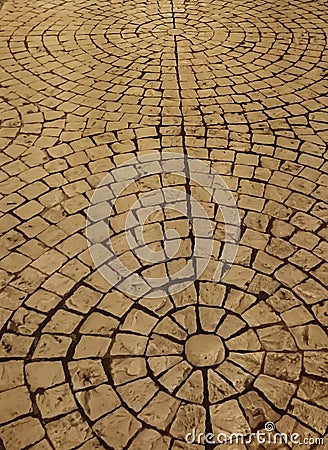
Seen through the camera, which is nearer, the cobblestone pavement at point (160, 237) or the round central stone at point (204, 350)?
the cobblestone pavement at point (160, 237)

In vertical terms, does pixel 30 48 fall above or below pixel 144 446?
above

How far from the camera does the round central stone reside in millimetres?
2395

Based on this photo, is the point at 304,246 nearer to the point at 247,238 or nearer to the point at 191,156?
the point at 247,238

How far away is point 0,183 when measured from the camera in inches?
139

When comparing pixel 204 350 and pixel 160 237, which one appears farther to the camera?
pixel 160 237

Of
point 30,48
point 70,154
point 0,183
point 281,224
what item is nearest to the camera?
point 281,224

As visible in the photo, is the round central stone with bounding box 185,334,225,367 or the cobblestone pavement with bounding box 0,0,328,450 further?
the round central stone with bounding box 185,334,225,367

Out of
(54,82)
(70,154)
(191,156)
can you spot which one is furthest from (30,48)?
(191,156)

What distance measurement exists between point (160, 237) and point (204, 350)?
836mm

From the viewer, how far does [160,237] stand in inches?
120

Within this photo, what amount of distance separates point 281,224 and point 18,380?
176cm

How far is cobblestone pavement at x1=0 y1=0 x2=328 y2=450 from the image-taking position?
2.24 metres

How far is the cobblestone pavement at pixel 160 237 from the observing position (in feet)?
7.34

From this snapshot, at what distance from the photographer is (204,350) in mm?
2432
